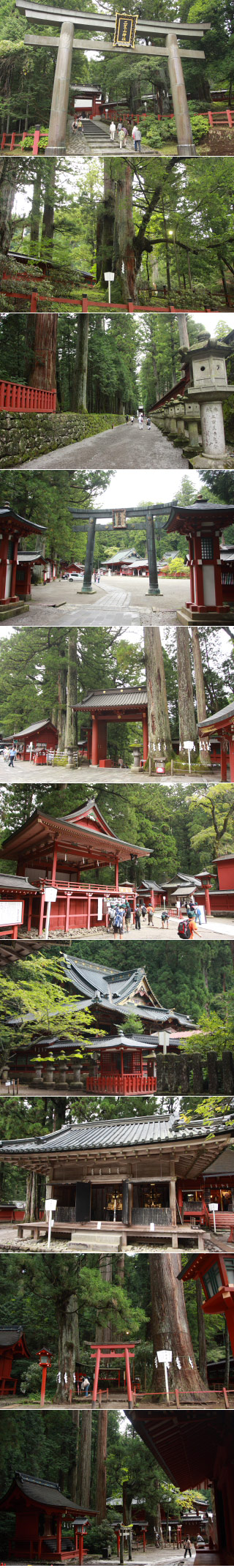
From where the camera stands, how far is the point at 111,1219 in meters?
4.75

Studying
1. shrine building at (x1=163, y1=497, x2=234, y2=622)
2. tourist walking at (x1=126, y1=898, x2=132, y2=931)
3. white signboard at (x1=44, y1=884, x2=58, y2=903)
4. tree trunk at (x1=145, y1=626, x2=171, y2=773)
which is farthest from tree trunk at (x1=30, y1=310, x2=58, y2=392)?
tourist walking at (x1=126, y1=898, x2=132, y2=931)

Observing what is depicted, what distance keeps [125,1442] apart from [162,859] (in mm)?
2677

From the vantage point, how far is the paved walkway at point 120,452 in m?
5.17

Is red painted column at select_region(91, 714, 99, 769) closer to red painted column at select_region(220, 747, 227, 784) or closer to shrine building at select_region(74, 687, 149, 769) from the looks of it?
shrine building at select_region(74, 687, 149, 769)

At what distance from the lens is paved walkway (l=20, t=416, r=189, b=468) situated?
517 centimetres

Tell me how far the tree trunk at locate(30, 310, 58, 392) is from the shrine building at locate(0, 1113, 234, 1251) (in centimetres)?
387

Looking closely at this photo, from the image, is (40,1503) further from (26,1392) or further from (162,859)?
(162,859)

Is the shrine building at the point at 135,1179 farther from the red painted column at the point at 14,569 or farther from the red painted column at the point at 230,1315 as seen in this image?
the red painted column at the point at 14,569

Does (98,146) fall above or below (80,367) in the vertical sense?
above

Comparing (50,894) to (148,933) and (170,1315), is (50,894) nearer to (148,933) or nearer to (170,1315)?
(148,933)

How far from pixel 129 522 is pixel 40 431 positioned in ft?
2.35

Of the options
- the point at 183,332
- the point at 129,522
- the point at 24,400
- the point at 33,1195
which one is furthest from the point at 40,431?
the point at 33,1195

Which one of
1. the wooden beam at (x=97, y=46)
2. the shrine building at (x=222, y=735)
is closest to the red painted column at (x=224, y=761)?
the shrine building at (x=222, y=735)

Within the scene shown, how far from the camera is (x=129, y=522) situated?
509 cm
